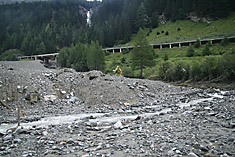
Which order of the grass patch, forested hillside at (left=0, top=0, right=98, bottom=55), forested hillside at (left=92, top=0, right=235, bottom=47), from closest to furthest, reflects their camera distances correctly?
the grass patch
forested hillside at (left=92, top=0, right=235, bottom=47)
forested hillside at (left=0, top=0, right=98, bottom=55)

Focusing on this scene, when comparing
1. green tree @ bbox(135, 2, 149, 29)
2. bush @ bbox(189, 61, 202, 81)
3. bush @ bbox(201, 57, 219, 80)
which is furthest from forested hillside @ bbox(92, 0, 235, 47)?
bush @ bbox(201, 57, 219, 80)

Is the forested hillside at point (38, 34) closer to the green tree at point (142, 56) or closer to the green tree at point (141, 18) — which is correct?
the green tree at point (141, 18)

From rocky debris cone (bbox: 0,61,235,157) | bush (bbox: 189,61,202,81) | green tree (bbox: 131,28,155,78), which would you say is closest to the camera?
rocky debris cone (bbox: 0,61,235,157)

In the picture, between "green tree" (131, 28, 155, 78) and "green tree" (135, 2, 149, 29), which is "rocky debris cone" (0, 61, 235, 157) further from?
"green tree" (135, 2, 149, 29)

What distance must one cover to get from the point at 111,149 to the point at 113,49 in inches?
4107

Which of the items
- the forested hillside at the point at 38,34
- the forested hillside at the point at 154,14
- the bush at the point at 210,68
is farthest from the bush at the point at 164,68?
the forested hillside at the point at 38,34

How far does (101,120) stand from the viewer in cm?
1905

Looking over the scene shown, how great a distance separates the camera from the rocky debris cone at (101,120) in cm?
1048

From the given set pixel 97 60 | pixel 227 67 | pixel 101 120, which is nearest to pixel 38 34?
pixel 97 60

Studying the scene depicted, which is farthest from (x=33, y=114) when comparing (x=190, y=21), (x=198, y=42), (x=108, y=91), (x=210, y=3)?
(x=210, y=3)

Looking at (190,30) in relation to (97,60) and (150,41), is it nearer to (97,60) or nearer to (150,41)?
(150,41)

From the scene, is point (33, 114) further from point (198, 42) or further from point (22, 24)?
point (22, 24)

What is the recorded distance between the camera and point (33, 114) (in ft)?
69.8

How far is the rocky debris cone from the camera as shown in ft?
34.4
